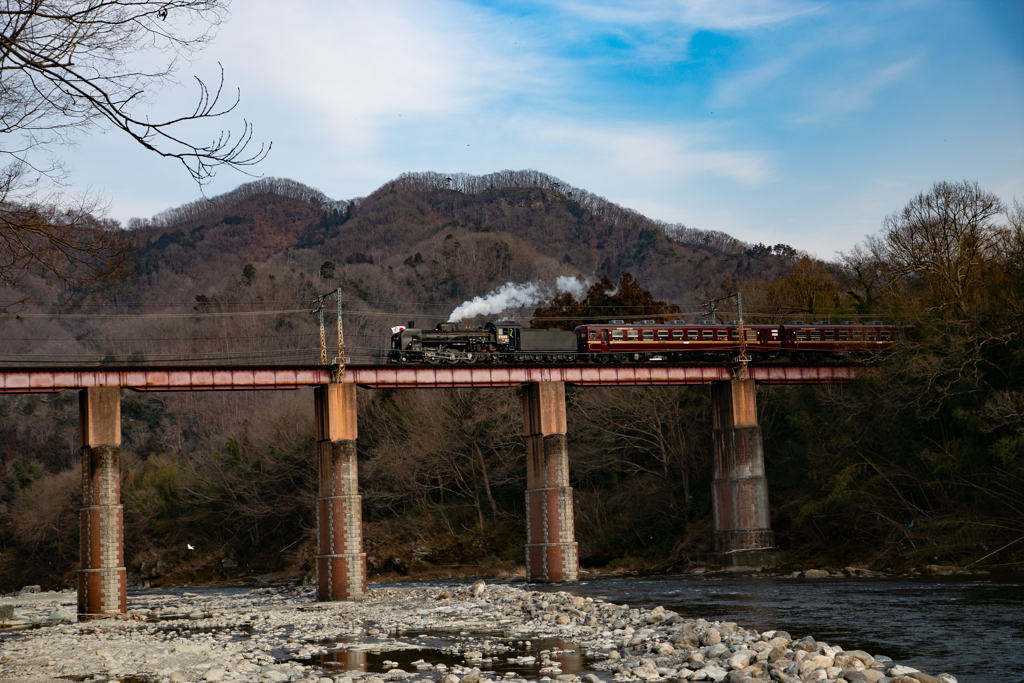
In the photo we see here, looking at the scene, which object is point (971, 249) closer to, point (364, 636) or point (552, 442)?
point (552, 442)

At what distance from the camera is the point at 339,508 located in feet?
148

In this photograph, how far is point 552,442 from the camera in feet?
164

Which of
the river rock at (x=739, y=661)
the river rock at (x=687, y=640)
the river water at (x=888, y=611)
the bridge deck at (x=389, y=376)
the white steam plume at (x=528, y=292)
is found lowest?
the river water at (x=888, y=611)

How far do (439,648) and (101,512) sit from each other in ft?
75.8

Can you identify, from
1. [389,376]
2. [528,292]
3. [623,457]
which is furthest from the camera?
[528,292]

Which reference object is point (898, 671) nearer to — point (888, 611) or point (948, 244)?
point (888, 611)

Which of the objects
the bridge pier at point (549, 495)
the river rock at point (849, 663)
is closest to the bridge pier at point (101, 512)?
the bridge pier at point (549, 495)

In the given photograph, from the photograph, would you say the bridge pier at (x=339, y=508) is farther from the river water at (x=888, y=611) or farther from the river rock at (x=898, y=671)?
the river rock at (x=898, y=671)

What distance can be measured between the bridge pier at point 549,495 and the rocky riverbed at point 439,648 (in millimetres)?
8881

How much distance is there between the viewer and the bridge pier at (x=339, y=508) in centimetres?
4519

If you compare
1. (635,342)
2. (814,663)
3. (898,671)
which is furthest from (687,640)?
(635,342)

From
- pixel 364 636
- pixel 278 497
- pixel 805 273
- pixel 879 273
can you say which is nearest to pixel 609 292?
pixel 805 273

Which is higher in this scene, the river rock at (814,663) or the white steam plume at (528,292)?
the white steam plume at (528,292)

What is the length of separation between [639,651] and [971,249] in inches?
1523
